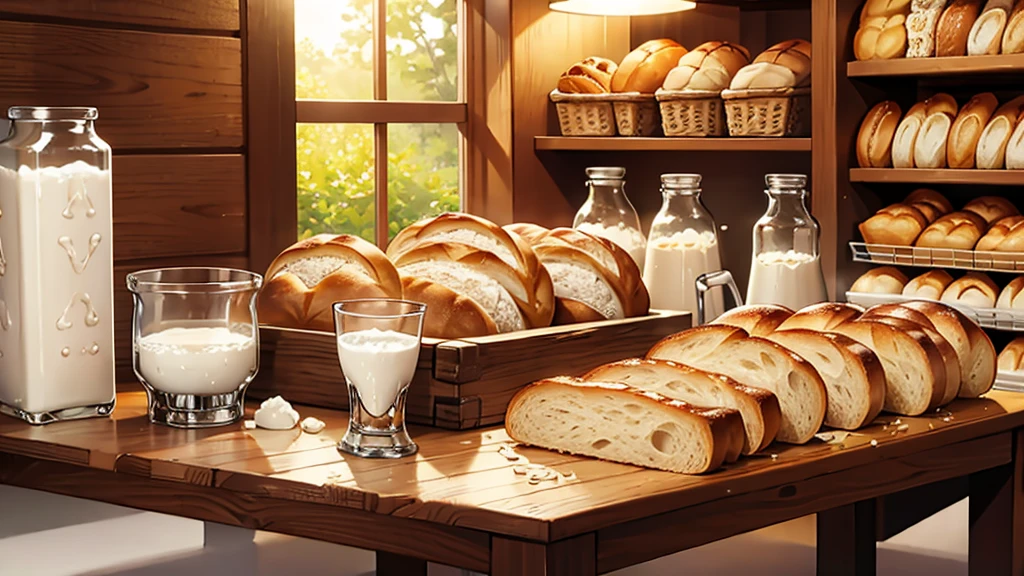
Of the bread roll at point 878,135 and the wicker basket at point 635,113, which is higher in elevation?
the wicker basket at point 635,113

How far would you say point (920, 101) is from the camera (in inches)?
106

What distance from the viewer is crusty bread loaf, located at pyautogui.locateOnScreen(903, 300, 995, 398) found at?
1.51 meters

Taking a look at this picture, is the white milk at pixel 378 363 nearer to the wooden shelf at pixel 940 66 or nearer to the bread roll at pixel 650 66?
the wooden shelf at pixel 940 66

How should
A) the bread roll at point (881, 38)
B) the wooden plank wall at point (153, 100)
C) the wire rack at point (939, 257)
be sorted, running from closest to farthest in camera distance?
the wooden plank wall at point (153, 100) → the wire rack at point (939, 257) → the bread roll at point (881, 38)

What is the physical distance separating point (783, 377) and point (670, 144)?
1530mm

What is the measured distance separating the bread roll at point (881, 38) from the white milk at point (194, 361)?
5.07ft

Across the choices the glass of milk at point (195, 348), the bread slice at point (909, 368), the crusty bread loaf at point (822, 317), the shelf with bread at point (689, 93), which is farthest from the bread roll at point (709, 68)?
the glass of milk at point (195, 348)

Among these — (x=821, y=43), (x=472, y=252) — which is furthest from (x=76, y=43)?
(x=821, y=43)

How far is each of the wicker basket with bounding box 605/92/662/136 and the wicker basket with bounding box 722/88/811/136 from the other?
24 centimetres

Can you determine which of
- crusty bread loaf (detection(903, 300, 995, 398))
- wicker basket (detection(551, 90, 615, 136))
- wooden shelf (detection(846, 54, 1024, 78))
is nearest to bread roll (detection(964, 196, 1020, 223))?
wooden shelf (detection(846, 54, 1024, 78))

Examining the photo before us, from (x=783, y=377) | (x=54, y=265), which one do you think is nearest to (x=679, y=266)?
(x=783, y=377)

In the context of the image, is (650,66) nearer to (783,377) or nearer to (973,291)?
(973,291)

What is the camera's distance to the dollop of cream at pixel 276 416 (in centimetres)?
139

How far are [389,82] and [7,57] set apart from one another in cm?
108
